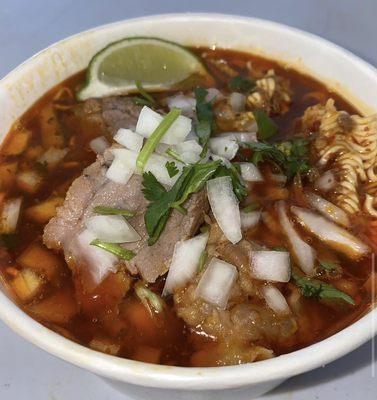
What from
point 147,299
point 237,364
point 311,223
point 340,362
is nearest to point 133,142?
point 147,299

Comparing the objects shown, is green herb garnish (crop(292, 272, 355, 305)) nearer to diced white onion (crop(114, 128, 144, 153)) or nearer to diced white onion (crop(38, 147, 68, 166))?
diced white onion (crop(114, 128, 144, 153))

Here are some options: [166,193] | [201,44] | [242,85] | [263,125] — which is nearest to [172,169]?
[166,193]

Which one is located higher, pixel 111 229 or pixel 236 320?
pixel 111 229

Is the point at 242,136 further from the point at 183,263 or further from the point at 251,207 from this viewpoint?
the point at 183,263

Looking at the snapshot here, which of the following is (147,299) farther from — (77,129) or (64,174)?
(77,129)

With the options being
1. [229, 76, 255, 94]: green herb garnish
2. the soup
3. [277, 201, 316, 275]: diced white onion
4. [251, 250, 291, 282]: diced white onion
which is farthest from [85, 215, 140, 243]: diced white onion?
[229, 76, 255, 94]: green herb garnish
